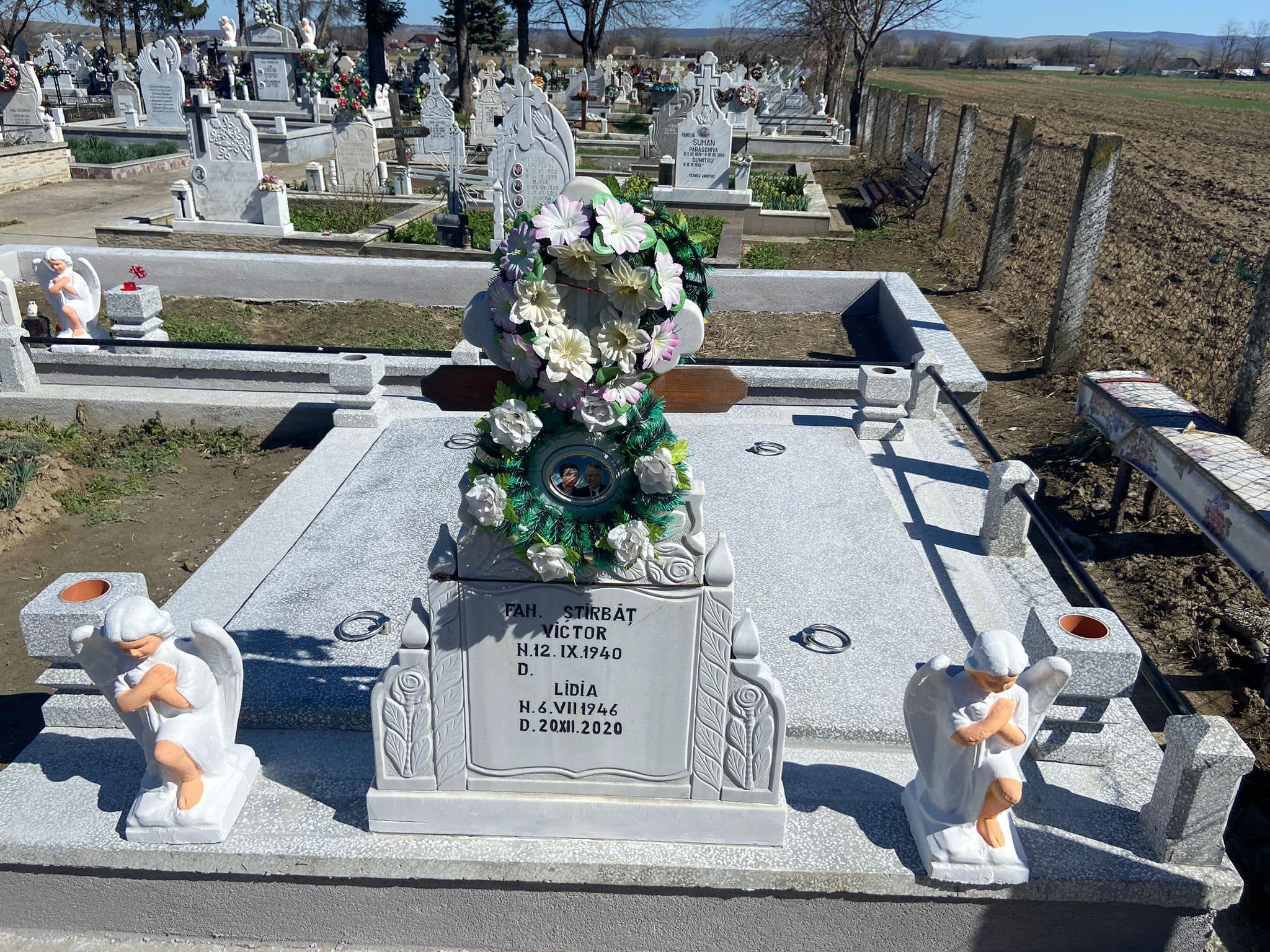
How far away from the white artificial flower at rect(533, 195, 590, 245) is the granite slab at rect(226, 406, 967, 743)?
6.08 ft

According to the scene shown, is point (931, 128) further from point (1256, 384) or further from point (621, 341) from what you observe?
point (621, 341)

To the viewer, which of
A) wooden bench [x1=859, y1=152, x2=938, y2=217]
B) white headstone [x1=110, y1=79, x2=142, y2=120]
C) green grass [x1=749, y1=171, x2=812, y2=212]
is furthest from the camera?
white headstone [x1=110, y1=79, x2=142, y2=120]

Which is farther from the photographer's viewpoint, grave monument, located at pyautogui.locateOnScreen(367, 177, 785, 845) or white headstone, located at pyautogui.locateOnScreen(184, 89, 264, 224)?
white headstone, located at pyautogui.locateOnScreen(184, 89, 264, 224)

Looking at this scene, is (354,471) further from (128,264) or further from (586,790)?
(128,264)

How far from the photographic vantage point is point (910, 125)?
72.4 feet

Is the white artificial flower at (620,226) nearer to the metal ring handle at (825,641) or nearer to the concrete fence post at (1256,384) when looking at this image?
the metal ring handle at (825,641)

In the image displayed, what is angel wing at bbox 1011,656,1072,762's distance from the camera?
327 centimetres

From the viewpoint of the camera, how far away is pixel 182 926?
11.7 feet

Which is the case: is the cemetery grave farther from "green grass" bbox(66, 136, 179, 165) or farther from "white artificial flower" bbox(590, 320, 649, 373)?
"green grass" bbox(66, 136, 179, 165)

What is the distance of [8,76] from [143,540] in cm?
2219

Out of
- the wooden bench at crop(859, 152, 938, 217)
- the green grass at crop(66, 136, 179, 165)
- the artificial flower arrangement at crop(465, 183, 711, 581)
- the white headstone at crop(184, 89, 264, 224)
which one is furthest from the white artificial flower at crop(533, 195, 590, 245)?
the green grass at crop(66, 136, 179, 165)

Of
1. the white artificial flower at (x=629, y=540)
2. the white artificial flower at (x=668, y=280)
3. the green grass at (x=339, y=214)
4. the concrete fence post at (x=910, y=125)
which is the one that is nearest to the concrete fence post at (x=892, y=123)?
the concrete fence post at (x=910, y=125)

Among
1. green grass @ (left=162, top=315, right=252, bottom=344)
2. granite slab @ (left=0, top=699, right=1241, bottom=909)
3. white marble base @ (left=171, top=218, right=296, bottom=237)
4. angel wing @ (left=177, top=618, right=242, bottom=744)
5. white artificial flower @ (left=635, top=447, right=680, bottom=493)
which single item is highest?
white artificial flower @ (left=635, top=447, right=680, bottom=493)

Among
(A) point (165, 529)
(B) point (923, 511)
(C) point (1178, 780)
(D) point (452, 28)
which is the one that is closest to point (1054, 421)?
(B) point (923, 511)
